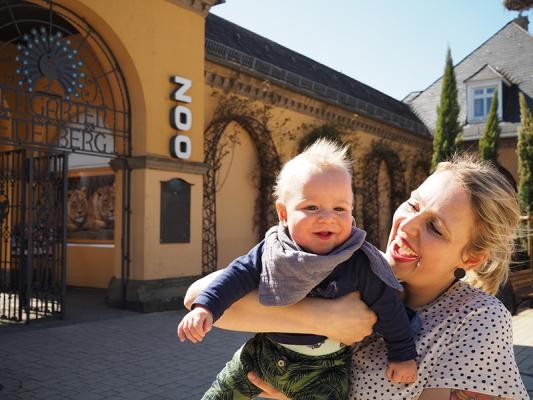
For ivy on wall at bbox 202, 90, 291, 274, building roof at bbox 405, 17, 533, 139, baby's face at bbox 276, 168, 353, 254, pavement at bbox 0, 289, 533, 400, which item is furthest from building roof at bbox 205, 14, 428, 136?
baby's face at bbox 276, 168, 353, 254

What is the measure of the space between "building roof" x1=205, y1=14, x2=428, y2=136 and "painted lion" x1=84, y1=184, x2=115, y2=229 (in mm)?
3969

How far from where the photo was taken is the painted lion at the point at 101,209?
41.7ft

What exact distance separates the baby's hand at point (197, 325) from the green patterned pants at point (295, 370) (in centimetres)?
33

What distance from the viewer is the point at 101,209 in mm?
12914

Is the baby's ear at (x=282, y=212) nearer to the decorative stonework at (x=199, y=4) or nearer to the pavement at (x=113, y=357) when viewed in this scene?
the pavement at (x=113, y=357)

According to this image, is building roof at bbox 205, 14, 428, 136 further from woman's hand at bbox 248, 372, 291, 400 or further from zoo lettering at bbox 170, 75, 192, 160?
woman's hand at bbox 248, 372, 291, 400

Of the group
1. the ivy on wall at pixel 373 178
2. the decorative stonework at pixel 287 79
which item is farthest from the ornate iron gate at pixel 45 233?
the ivy on wall at pixel 373 178

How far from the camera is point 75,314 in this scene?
32.3 feet

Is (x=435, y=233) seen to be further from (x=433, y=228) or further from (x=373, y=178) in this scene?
(x=373, y=178)

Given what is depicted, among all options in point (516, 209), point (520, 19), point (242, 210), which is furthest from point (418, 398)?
point (520, 19)

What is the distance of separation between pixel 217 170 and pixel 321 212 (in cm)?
1071

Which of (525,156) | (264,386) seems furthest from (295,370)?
(525,156)

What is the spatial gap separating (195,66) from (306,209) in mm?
9792

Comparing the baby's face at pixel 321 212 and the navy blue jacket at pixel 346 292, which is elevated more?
the baby's face at pixel 321 212
